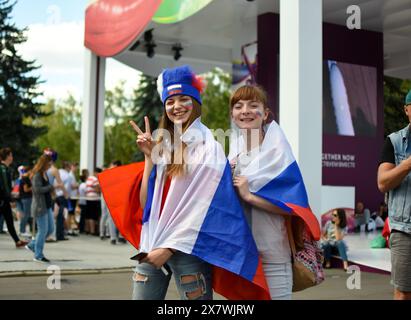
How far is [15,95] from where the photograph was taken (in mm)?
34688

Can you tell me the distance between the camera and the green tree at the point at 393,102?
25641 millimetres

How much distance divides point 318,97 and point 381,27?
765cm

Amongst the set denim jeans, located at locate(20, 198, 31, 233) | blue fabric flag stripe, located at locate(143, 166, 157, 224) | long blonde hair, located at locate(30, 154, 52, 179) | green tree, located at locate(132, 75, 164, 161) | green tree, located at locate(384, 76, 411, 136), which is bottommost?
denim jeans, located at locate(20, 198, 31, 233)

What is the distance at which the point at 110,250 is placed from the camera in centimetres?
1245

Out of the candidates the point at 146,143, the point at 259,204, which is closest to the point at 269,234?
the point at 259,204

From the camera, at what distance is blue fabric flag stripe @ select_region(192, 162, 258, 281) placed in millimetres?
2906

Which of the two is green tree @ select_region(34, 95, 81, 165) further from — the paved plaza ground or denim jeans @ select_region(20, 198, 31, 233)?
the paved plaza ground

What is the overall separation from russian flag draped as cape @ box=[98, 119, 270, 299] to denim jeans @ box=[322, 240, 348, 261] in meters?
7.49

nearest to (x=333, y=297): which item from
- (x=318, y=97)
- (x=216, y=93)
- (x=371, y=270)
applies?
(x=371, y=270)

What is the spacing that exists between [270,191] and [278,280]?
435mm

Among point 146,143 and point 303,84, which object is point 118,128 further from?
point 146,143

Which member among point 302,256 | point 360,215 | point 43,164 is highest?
point 43,164

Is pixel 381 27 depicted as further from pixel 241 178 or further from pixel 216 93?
pixel 216 93

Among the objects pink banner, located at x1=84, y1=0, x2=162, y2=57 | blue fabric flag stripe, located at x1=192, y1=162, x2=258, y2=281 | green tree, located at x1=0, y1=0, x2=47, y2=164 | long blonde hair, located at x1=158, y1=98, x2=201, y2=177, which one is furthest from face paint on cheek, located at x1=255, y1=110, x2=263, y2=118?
green tree, located at x1=0, y1=0, x2=47, y2=164
